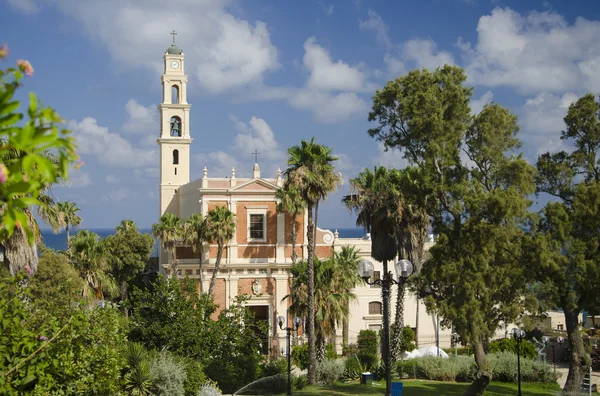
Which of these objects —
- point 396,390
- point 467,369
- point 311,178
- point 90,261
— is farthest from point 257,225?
point 396,390

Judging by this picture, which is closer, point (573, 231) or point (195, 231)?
point (573, 231)

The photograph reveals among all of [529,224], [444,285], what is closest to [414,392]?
[444,285]

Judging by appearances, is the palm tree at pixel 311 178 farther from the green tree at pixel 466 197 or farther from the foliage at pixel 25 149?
the foliage at pixel 25 149

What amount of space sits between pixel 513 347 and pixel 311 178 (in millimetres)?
12194

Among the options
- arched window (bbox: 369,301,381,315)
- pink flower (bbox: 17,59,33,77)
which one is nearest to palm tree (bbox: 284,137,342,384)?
arched window (bbox: 369,301,381,315)

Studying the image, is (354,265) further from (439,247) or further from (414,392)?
(439,247)

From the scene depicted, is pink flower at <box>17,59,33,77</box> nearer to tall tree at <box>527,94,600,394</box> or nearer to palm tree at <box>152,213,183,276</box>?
tall tree at <box>527,94,600,394</box>

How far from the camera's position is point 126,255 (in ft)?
160

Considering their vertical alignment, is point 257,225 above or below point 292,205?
below

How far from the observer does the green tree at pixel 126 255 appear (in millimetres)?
48656

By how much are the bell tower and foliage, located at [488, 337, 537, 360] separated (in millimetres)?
24066

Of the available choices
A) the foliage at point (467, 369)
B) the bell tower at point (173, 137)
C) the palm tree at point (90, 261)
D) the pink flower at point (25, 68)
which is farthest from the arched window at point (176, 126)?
the pink flower at point (25, 68)

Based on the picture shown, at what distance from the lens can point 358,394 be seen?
1017 inches

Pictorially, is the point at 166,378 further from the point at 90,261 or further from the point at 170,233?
the point at 170,233
